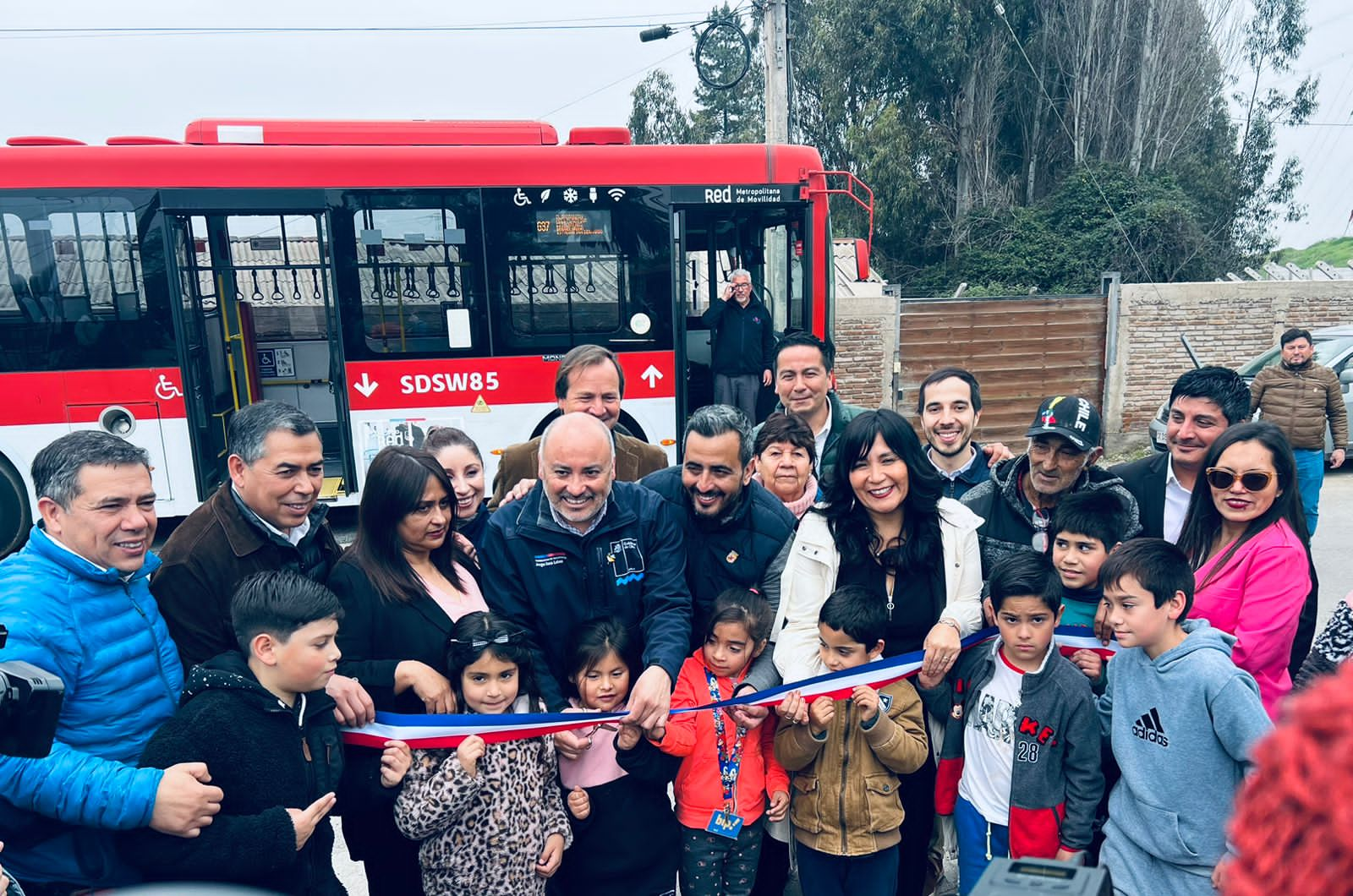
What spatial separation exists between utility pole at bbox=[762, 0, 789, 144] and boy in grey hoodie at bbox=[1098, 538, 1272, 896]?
11843 millimetres

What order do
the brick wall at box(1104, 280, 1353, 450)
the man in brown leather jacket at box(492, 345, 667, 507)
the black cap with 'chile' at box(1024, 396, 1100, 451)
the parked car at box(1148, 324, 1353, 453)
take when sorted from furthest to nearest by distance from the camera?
the brick wall at box(1104, 280, 1353, 450) < the parked car at box(1148, 324, 1353, 453) < the man in brown leather jacket at box(492, 345, 667, 507) < the black cap with 'chile' at box(1024, 396, 1100, 451)

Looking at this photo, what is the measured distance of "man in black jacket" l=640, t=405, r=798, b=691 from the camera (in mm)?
3191

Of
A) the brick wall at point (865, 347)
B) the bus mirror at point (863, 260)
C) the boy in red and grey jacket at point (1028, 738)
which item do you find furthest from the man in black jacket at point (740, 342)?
the boy in red and grey jacket at point (1028, 738)

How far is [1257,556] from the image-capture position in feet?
9.17

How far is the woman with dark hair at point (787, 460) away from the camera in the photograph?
3.59m

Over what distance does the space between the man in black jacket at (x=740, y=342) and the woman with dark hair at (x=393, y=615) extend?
5770 mm

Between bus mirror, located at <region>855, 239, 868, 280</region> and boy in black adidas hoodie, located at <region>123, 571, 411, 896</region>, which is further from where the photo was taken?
bus mirror, located at <region>855, 239, 868, 280</region>

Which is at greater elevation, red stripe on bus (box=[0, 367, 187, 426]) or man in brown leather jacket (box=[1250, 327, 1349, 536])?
red stripe on bus (box=[0, 367, 187, 426])

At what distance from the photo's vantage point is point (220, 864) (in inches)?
88.9

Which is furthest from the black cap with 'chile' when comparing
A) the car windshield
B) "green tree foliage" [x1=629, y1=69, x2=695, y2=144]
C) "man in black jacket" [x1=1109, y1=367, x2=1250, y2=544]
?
"green tree foliage" [x1=629, y1=69, x2=695, y2=144]

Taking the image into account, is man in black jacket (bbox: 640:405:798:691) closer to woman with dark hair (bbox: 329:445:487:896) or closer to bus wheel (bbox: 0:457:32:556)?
woman with dark hair (bbox: 329:445:487:896)

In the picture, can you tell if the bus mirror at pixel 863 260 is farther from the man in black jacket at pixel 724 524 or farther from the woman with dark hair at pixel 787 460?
the man in black jacket at pixel 724 524

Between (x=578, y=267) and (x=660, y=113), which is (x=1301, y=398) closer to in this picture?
(x=578, y=267)

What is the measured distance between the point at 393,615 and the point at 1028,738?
213 cm
